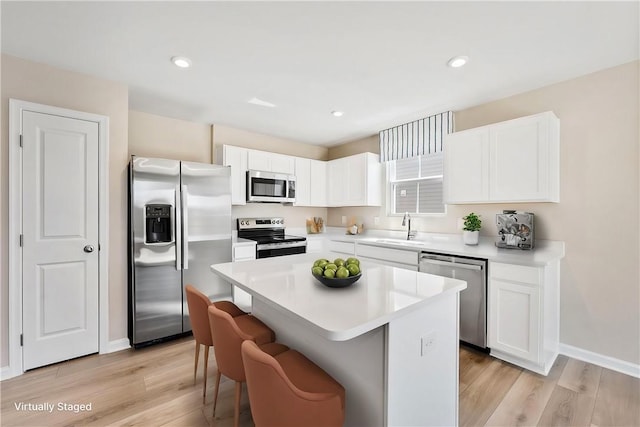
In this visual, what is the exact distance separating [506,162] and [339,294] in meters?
2.27

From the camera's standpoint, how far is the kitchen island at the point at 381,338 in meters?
1.16

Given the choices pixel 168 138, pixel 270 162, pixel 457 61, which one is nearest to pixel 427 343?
pixel 457 61

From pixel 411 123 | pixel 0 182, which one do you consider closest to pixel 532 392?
pixel 411 123

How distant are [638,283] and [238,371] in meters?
3.09

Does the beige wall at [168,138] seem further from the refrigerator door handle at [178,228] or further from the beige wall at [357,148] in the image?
the beige wall at [357,148]

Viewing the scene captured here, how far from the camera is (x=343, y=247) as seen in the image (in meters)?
3.96

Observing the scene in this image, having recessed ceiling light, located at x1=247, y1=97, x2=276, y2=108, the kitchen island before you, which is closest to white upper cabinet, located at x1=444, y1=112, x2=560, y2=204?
the kitchen island

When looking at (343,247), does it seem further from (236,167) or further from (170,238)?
(170,238)

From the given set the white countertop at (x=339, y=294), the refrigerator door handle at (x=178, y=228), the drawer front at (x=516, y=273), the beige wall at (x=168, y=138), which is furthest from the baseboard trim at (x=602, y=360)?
the beige wall at (x=168, y=138)

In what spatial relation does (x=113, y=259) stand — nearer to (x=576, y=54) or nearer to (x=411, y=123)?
(x=411, y=123)

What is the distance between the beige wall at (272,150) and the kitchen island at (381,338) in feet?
8.68

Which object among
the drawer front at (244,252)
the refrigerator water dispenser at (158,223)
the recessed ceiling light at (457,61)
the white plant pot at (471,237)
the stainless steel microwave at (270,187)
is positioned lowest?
the drawer front at (244,252)

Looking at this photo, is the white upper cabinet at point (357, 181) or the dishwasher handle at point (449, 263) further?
the white upper cabinet at point (357, 181)

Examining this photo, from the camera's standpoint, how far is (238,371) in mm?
1442
